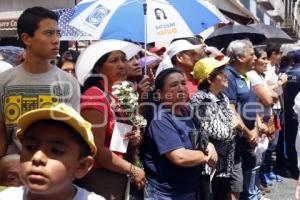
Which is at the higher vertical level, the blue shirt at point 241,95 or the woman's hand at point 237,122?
the blue shirt at point 241,95

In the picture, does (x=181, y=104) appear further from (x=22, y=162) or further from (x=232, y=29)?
(x=232, y=29)

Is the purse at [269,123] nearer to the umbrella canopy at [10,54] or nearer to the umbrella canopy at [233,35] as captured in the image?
the umbrella canopy at [10,54]

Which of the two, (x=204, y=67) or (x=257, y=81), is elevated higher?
(x=204, y=67)

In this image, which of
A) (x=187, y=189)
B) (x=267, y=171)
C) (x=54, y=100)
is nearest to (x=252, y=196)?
(x=267, y=171)

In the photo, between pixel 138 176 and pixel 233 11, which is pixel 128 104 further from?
pixel 233 11

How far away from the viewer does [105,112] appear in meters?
3.37

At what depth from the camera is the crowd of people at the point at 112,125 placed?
6.44 feet

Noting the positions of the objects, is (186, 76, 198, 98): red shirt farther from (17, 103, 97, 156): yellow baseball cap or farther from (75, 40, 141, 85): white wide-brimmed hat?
(17, 103, 97, 156): yellow baseball cap

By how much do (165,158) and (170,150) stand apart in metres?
0.13

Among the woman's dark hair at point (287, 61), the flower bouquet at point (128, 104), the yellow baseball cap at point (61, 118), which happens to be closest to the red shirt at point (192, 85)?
the flower bouquet at point (128, 104)

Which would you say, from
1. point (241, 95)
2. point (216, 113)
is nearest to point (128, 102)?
point (216, 113)

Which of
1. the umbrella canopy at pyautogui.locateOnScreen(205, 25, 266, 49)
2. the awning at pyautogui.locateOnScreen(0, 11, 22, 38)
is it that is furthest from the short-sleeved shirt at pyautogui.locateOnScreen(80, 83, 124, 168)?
the awning at pyautogui.locateOnScreen(0, 11, 22, 38)

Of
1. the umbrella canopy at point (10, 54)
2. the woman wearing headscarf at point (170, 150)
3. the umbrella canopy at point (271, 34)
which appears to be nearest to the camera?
the woman wearing headscarf at point (170, 150)

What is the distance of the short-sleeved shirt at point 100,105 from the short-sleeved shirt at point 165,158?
46 centimetres
